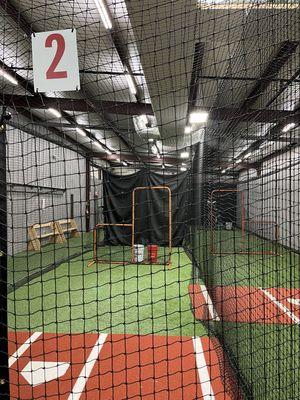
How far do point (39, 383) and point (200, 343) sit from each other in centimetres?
134

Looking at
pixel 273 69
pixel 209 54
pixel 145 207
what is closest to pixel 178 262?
pixel 273 69

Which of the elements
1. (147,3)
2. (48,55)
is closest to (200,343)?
(48,55)

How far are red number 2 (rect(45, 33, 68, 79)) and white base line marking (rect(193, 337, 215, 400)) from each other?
7.23 feet

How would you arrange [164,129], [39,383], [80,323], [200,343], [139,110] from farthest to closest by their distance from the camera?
[164,129] < [139,110] < [80,323] < [200,343] < [39,383]

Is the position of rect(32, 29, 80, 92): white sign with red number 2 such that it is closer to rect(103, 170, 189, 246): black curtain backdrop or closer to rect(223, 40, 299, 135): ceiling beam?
rect(223, 40, 299, 135): ceiling beam

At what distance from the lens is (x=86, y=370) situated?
2443 millimetres

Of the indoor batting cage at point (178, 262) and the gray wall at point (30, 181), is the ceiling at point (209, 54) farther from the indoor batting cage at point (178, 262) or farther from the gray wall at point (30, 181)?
the gray wall at point (30, 181)

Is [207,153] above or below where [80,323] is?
above

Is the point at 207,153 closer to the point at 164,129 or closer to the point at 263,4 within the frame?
the point at 263,4

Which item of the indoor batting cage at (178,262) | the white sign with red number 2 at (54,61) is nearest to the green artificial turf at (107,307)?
the indoor batting cage at (178,262)

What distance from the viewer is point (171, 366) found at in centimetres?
251

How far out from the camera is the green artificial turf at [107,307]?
9.50 feet

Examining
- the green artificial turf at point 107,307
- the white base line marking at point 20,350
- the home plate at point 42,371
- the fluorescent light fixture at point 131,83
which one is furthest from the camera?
the fluorescent light fixture at point 131,83

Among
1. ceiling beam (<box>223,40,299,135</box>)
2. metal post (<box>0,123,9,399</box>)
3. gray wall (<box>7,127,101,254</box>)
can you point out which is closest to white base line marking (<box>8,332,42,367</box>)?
metal post (<box>0,123,9,399</box>)
